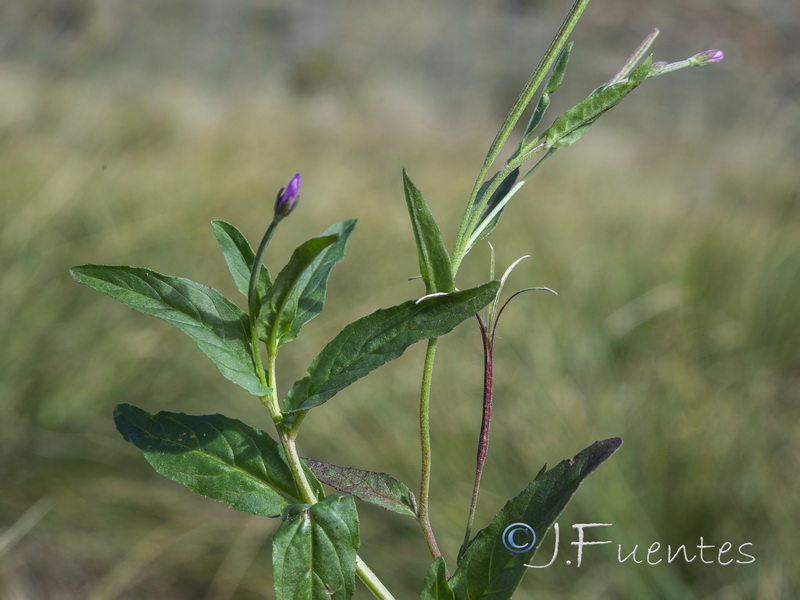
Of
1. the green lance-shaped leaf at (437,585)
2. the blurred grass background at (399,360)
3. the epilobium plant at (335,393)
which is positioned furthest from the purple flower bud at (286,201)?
the blurred grass background at (399,360)

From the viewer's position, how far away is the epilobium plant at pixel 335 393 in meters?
0.22

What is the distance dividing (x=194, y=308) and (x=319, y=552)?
8cm

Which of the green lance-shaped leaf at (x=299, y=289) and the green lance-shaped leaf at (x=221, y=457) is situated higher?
the green lance-shaped leaf at (x=299, y=289)

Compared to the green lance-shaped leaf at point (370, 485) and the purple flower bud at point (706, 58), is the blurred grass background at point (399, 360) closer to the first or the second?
the green lance-shaped leaf at point (370, 485)

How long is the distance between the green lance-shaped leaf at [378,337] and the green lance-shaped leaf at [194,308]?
2 cm

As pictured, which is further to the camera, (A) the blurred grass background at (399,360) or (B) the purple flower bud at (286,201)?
(A) the blurred grass background at (399,360)

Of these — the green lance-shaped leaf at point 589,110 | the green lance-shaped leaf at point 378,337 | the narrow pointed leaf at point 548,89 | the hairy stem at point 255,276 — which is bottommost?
the green lance-shaped leaf at point 378,337

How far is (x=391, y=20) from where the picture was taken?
936 centimetres

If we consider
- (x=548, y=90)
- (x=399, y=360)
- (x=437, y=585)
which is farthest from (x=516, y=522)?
(x=399, y=360)

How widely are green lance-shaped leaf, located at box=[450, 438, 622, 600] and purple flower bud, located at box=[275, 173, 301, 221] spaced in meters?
0.10

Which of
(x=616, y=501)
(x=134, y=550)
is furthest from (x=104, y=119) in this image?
(x=616, y=501)

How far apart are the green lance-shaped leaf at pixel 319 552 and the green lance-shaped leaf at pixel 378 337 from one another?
33 mm

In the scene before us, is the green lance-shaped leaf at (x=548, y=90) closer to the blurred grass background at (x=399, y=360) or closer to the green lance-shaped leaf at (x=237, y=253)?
the green lance-shaped leaf at (x=237, y=253)

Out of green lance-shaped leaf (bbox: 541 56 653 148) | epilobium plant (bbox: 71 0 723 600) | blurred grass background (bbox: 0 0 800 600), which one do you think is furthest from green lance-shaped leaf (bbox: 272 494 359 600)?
blurred grass background (bbox: 0 0 800 600)
